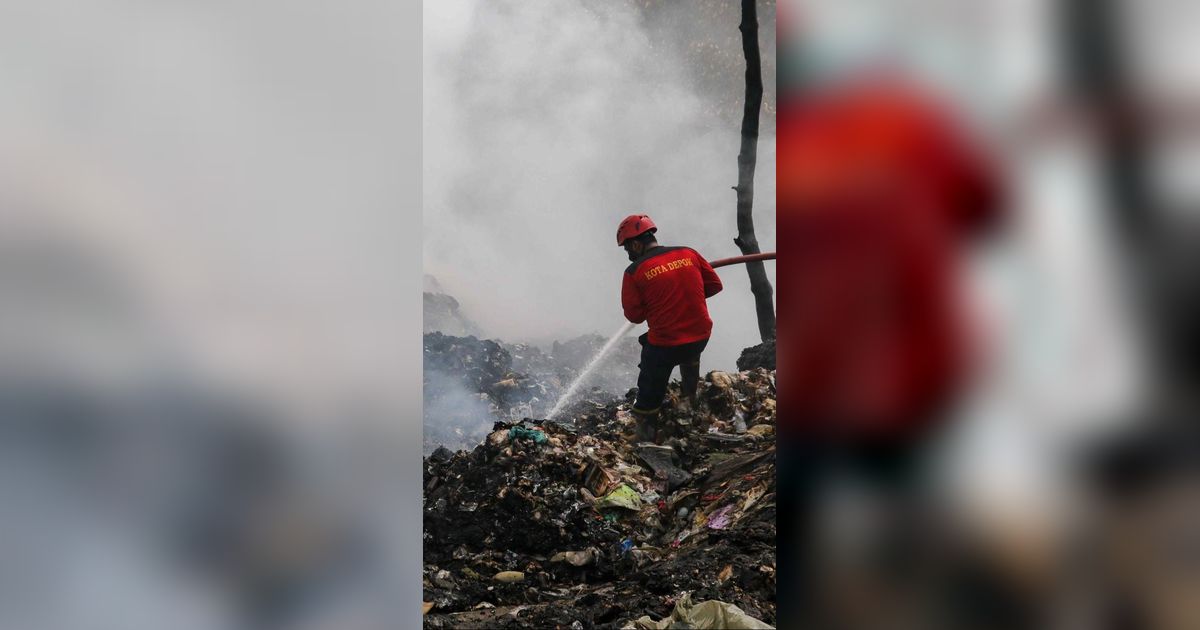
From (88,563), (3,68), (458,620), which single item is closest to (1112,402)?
(458,620)

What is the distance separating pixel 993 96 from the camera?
150cm

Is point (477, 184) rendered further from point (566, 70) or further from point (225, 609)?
point (225, 609)

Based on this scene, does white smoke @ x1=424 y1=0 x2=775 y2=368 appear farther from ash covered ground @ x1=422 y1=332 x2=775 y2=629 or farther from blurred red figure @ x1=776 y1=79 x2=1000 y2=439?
blurred red figure @ x1=776 y1=79 x2=1000 y2=439

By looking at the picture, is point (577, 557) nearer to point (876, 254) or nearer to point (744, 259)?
point (744, 259)

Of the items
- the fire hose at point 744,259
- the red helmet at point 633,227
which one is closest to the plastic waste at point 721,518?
the fire hose at point 744,259

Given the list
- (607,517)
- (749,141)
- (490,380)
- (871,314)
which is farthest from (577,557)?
(749,141)

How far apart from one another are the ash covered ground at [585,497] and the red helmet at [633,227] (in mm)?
288

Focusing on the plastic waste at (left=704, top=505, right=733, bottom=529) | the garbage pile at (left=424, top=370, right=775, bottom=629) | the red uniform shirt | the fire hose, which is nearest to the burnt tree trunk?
the fire hose

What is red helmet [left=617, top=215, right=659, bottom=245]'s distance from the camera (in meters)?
1.92

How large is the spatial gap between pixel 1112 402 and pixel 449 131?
162 centimetres

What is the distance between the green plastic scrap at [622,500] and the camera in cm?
189

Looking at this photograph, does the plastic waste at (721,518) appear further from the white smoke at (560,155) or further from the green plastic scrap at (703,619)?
the white smoke at (560,155)

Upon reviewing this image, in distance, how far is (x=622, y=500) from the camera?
1890 millimetres

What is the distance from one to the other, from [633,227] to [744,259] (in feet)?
0.99
